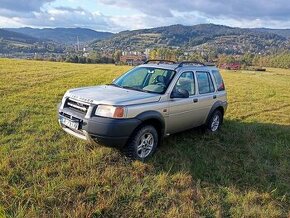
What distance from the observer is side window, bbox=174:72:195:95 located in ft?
21.8

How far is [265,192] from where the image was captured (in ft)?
17.3

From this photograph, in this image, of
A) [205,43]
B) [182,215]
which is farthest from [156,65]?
[205,43]

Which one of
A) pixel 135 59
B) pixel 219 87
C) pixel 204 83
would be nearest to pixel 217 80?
pixel 219 87

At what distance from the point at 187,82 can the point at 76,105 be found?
2.44m

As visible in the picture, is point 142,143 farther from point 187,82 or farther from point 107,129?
point 187,82

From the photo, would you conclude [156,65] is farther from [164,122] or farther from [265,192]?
[265,192]

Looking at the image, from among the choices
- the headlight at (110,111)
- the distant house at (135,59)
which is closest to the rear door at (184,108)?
the headlight at (110,111)

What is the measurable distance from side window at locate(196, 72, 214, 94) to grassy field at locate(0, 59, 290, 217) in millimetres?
1113

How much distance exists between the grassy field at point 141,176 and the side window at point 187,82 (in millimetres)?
1169

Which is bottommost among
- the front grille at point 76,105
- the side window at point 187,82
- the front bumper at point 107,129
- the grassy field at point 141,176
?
the grassy field at point 141,176

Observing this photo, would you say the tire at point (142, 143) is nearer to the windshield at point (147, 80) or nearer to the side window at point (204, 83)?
the windshield at point (147, 80)

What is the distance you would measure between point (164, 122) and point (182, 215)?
222 cm

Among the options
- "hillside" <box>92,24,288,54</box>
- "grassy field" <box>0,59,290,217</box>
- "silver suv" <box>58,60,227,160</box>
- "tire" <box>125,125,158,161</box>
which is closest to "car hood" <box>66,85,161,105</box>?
"silver suv" <box>58,60,227,160</box>

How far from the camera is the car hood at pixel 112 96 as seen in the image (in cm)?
545
